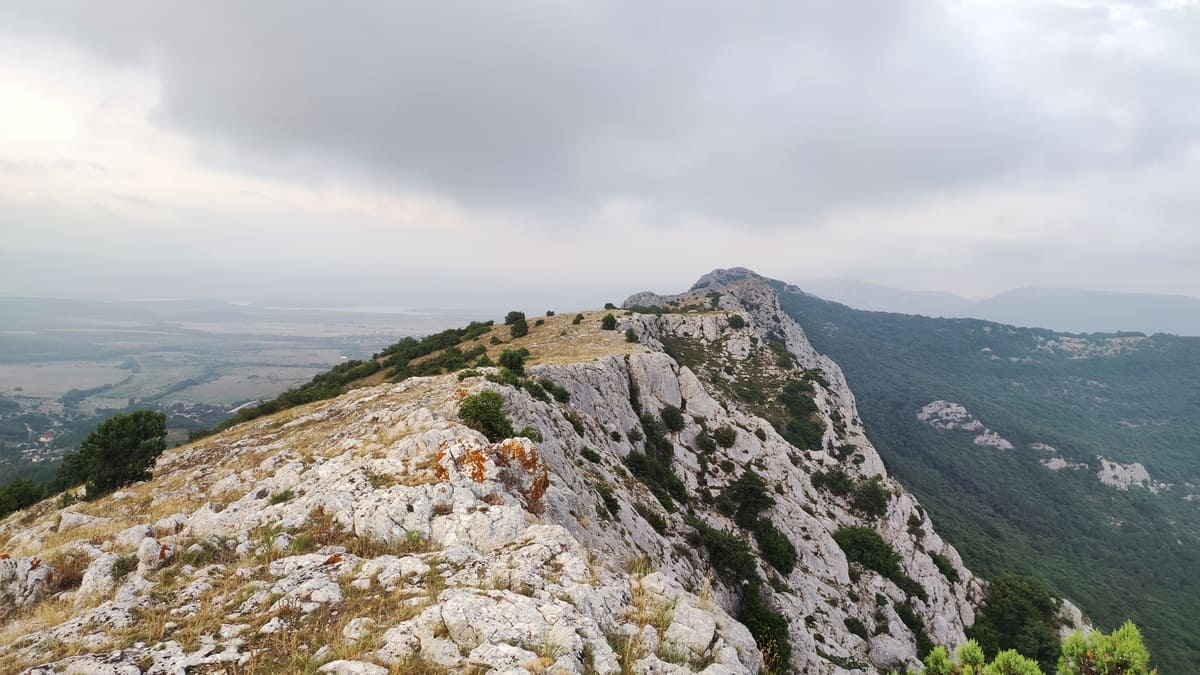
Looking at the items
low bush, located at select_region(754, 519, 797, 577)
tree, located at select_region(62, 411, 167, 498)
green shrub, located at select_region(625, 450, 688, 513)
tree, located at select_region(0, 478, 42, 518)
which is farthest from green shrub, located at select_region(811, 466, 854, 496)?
tree, located at select_region(0, 478, 42, 518)

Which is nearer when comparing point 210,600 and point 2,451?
point 210,600

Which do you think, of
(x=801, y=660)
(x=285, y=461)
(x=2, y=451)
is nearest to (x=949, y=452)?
(x=801, y=660)

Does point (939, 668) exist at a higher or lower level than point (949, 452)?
higher

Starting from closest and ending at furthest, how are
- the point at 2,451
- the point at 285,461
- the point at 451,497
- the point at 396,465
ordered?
the point at 451,497
the point at 396,465
the point at 285,461
the point at 2,451

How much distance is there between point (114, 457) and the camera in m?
16.4

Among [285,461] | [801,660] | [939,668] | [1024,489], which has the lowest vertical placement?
[1024,489]

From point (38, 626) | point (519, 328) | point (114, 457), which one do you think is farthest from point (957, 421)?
point (38, 626)

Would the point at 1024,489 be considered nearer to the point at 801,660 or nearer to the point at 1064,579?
the point at 1064,579

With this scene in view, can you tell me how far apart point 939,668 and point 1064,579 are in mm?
94553

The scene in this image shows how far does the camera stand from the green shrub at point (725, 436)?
122 feet

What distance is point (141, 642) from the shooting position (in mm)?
6277

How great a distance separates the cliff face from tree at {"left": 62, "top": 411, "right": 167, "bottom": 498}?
869 mm

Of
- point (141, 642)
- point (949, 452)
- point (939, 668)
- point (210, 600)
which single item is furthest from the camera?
point (949, 452)

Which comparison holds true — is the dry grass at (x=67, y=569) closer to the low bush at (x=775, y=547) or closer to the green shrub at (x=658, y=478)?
the green shrub at (x=658, y=478)
